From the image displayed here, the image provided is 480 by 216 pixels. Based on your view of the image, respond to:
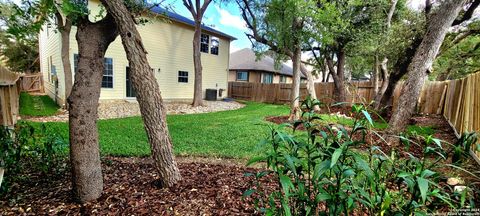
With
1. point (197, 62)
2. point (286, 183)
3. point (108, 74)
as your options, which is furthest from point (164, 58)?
point (286, 183)

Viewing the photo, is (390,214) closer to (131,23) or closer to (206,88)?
(131,23)

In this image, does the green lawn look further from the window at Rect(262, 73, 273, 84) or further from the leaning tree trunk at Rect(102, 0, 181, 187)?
the window at Rect(262, 73, 273, 84)

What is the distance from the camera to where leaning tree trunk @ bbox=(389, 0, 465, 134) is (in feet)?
14.4

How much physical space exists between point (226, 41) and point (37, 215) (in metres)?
15.3

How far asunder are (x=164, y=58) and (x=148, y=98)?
11487 mm

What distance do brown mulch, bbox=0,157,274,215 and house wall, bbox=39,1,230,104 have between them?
914cm

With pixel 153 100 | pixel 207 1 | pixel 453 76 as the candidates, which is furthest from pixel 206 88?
pixel 453 76

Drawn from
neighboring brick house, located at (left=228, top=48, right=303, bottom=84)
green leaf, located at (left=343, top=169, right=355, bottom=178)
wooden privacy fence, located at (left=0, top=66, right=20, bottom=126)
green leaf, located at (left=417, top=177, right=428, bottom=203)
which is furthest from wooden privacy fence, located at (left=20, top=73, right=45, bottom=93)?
green leaf, located at (left=417, top=177, right=428, bottom=203)

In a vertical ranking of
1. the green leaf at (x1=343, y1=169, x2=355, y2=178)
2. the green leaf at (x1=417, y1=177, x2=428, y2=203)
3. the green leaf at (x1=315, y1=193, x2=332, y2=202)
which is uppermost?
the green leaf at (x1=417, y1=177, x2=428, y2=203)

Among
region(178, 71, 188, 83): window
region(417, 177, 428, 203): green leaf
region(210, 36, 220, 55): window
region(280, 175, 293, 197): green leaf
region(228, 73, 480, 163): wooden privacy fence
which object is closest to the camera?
region(417, 177, 428, 203): green leaf

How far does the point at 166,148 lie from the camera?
2.40 meters

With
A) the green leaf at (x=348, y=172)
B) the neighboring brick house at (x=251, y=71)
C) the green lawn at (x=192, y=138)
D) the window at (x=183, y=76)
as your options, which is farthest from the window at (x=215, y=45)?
the green leaf at (x=348, y=172)

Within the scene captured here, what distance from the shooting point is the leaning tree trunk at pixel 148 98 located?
7.22 feet

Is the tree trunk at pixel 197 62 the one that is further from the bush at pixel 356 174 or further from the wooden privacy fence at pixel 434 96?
the bush at pixel 356 174
